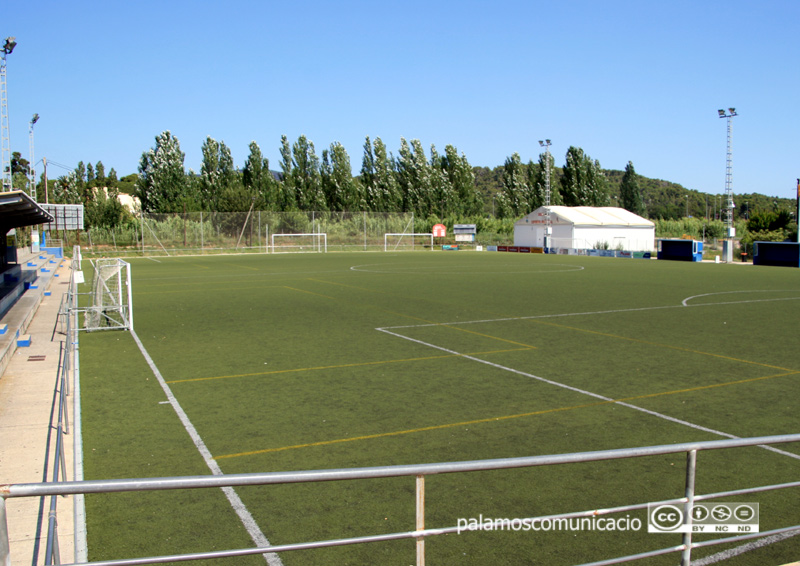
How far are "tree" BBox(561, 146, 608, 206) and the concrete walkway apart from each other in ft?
247

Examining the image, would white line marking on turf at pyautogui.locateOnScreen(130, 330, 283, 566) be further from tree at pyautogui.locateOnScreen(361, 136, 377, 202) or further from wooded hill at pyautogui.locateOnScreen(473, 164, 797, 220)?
wooded hill at pyautogui.locateOnScreen(473, 164, 797, 220)

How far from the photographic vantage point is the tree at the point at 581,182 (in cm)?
8462

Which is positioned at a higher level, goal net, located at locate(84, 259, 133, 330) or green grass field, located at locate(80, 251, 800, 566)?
goal net, located at locate(84, 259, 133, 330)

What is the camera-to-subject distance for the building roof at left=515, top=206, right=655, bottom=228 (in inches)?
2290

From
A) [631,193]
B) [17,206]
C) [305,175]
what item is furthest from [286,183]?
[17,206]

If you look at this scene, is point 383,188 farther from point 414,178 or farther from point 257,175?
point 257,175

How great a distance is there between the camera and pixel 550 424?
27.1 feet

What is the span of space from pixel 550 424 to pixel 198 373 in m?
5.97

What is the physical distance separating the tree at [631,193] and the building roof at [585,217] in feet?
123

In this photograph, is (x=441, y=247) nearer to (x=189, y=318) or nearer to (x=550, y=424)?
(x=189, y=318)

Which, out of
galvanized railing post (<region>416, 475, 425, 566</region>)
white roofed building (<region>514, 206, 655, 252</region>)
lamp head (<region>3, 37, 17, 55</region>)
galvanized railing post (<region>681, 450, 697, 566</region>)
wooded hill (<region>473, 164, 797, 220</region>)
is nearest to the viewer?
galvanized railing post (<region>416, 475, 425, 566</region>)

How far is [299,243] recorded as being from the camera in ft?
195

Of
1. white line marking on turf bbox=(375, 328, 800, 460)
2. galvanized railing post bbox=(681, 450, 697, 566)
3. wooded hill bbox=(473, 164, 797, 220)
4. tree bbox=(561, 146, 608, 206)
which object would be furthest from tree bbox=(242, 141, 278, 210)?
wooded hill bbox=(473, 164, 797, 220)

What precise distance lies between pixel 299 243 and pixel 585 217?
25.5 metres
